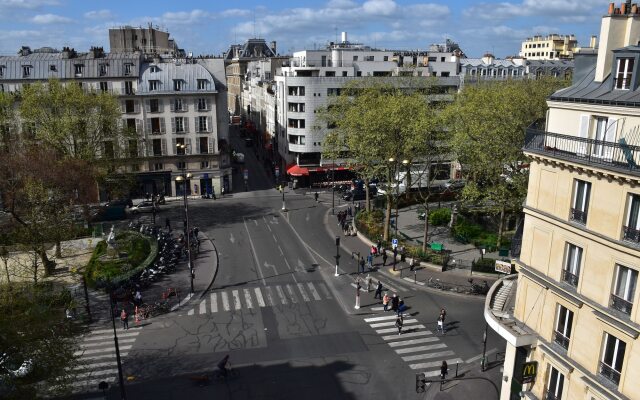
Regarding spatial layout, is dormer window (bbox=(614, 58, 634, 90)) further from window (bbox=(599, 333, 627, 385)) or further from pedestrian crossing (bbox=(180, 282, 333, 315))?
pedestrian crossing (bbox=(180, 282, 333, 315))

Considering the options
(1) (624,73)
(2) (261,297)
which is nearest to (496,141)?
(1) (624,73)

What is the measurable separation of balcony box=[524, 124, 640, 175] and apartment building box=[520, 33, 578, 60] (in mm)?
137221

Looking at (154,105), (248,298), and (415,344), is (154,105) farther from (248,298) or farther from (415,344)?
(415,344)

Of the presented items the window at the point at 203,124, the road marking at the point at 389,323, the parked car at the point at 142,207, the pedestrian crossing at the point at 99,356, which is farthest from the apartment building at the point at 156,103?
the road marking at the point at 389,323

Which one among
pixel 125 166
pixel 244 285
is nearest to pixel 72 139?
pixel 125 166

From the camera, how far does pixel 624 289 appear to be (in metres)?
17.1

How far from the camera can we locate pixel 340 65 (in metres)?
78.2

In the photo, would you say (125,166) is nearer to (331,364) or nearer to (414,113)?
(414,113)

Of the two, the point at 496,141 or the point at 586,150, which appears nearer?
the point at 586,150

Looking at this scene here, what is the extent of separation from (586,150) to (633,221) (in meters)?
3.24

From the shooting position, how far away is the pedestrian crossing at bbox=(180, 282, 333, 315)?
33.5m

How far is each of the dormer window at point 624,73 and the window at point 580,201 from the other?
3.78 m

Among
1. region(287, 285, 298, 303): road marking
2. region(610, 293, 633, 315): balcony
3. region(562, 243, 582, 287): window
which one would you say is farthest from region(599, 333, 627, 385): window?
region(287, 285, 298, 303): road marking

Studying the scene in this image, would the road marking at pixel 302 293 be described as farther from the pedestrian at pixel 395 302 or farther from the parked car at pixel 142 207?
the parked car at pixel 142 207
